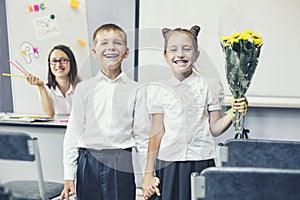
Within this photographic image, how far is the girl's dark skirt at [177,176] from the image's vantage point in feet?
6.52

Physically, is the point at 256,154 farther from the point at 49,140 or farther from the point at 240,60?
the point at 49,140

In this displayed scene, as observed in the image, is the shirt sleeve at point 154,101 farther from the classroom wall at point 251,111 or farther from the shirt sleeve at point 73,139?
the classroom wall at point 251,111

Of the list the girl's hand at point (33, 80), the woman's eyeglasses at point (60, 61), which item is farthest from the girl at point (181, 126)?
the girl's hand at point (33, 80)

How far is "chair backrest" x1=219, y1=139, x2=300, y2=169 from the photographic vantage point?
1.72 m

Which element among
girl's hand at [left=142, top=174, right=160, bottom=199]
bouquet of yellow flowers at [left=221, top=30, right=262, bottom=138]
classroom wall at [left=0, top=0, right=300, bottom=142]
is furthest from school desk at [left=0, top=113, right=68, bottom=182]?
bouquet of yellow flowers at [left=221, top=30, right=262, bottom=138]

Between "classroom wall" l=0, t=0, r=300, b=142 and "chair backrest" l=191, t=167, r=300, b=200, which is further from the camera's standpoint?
"classroom wall" l=0, t=0, r=300, b=142

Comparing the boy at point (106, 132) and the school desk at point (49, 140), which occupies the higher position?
the boy at point (106, 132)

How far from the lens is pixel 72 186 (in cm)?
208

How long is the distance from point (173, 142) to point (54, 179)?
4.61ft

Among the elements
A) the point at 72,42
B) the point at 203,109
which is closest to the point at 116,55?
the point at 203,109

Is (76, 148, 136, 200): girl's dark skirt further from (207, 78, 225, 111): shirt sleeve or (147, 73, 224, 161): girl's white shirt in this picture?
(207, 78, 225, 111): shirt sleeve

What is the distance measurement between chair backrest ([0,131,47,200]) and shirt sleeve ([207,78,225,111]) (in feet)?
2.71

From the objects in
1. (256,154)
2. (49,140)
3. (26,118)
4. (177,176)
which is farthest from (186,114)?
(26,118)

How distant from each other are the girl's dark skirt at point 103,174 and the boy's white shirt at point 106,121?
0.04m
